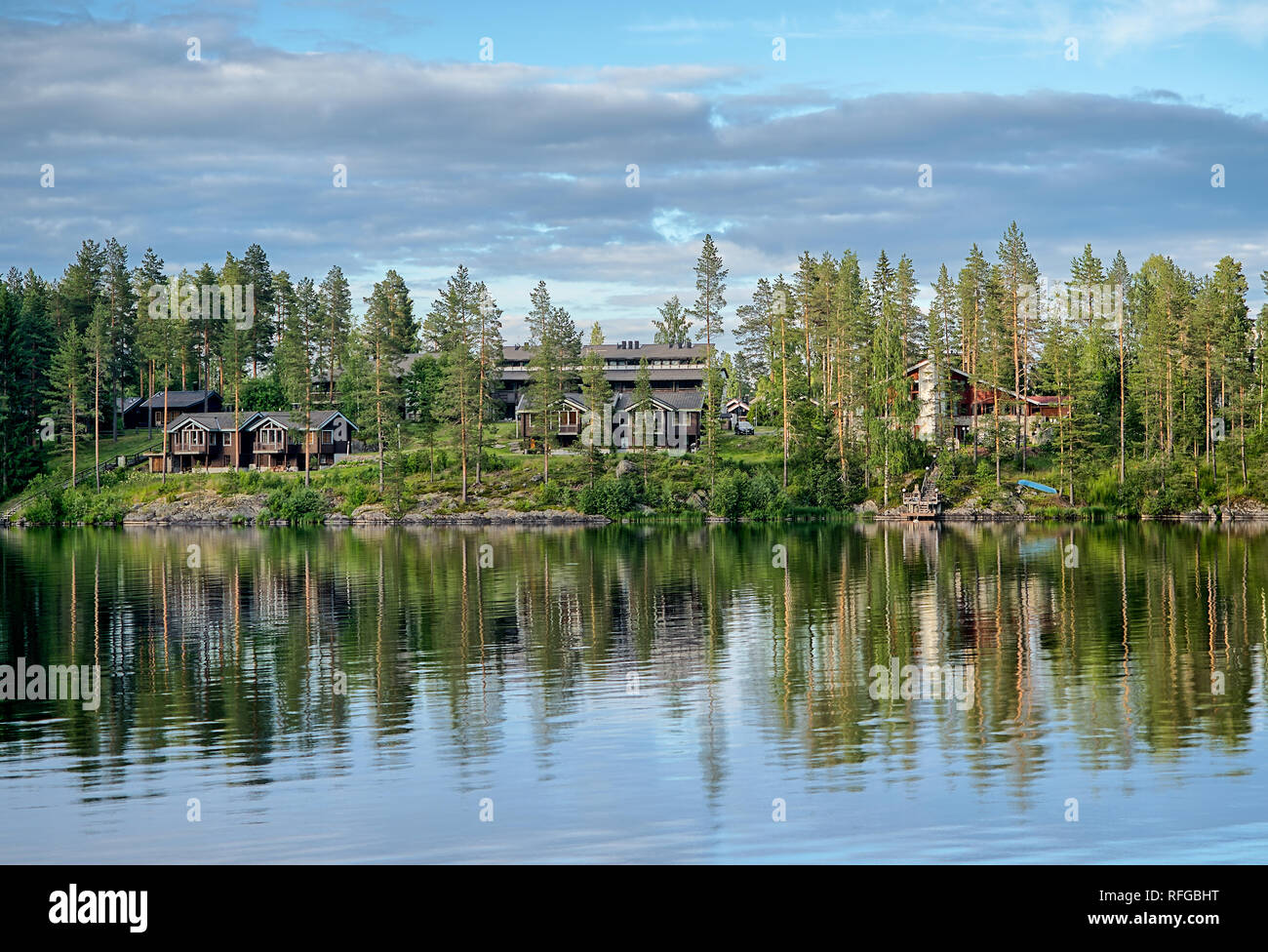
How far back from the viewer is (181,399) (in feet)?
460

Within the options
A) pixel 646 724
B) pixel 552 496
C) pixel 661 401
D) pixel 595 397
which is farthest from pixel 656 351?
pixel 646 724

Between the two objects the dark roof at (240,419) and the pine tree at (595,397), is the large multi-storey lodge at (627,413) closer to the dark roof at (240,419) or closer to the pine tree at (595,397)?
the pine tree at (595,397)

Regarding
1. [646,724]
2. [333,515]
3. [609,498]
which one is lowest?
[646,724]

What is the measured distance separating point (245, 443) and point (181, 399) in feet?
51.0

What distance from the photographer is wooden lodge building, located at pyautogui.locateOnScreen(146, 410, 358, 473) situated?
127688mm

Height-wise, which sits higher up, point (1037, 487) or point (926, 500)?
point (1037, 487)

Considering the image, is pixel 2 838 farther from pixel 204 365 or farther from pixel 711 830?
pixel 204 365

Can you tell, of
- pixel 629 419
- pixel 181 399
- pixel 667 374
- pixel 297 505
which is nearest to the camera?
pixel 297 505

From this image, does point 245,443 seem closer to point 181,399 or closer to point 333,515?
point 181,399

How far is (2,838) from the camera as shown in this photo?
674 inches

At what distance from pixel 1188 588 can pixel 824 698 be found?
27.2 m

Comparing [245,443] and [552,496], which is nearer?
[552,496]

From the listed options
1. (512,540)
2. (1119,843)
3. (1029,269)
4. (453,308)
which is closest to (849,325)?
(1029,269)

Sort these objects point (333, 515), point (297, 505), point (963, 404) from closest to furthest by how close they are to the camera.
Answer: point (333, 515), point (297, 505), point (963, 404)
